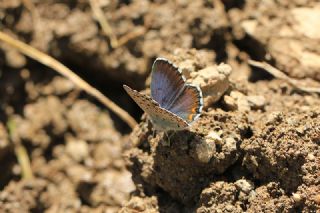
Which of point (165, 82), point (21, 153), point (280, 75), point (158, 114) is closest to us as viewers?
point (158, 114)

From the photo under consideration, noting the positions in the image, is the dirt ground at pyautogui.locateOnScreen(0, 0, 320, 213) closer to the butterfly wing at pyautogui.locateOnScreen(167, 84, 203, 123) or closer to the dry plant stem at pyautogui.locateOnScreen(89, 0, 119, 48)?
the dry plant stem at pyautogui.locateOnScreen(89, 0, 119, 48)

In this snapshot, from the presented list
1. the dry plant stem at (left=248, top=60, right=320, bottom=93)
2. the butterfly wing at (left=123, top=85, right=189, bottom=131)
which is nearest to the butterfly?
the butterfly wing at (left=123, top=85, right=189, bottom=131)

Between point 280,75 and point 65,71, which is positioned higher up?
point 65,71

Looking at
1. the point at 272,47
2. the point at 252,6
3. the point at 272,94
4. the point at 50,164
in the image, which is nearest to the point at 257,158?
the point at 272,94

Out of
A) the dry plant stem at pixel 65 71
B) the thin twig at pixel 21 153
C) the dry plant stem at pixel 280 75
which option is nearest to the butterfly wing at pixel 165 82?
the dry plant stem at pixel 280 75

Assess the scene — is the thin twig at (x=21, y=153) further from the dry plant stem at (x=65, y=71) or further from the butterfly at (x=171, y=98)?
the butterfly at (x=171, y=98)

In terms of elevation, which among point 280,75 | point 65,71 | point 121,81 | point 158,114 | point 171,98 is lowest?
point 158,114

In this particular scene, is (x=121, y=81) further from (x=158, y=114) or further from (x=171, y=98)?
(x=158, y=114)

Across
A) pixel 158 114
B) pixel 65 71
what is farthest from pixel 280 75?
pixel 65 71
